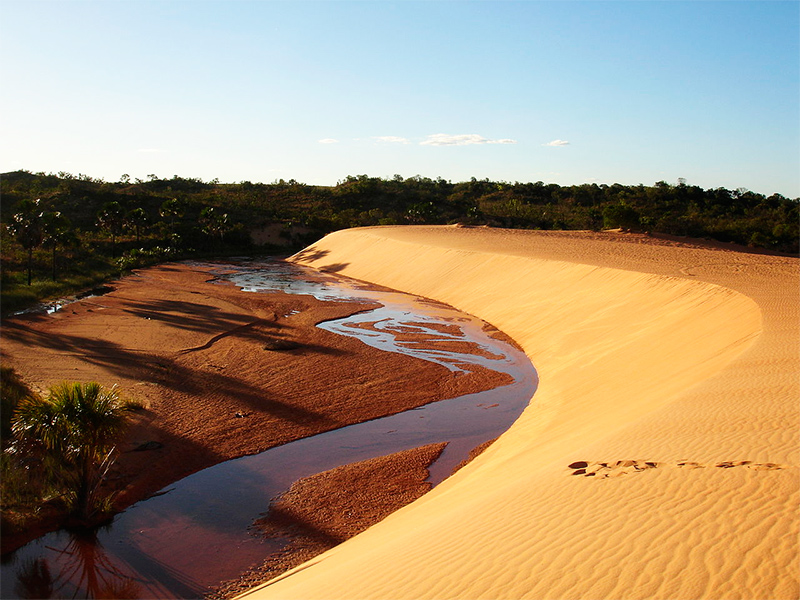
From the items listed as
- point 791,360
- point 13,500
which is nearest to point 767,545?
point 791,360

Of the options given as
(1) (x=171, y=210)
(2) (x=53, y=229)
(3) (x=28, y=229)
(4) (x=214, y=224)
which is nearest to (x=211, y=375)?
(3) (x=28, y=229)

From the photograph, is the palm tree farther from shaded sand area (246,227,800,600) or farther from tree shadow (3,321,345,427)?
tree shadow (3,321,345,427)

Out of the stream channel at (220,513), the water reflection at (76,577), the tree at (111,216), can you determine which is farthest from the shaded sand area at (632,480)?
the tree at (111,216)

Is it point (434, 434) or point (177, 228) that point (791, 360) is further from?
point (177, 228)

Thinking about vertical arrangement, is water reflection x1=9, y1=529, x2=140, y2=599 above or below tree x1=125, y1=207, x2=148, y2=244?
below

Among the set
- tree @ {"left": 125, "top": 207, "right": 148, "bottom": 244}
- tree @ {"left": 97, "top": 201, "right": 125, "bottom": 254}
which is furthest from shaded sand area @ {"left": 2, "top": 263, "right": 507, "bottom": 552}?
tree @ {"left": 125, "top": 207, "right": 148, "bottom": 244}

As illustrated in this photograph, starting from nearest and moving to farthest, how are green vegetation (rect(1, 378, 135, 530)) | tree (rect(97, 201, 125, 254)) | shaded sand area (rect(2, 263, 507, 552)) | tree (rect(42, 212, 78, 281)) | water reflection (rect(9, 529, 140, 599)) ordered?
water reflection (rect(9, 529, 140, 599)) → green vegetation (rect(1, 378, 135, 530)) → shaded sand area (rect(2, 263, 507, 552)) → tree (rect(42, 212, 78, 281)) → tree (rect(97, 201, 125, 254))

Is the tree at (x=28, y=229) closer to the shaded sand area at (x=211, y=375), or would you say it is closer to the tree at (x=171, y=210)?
the shaded sand area at (x=211, y=375)
